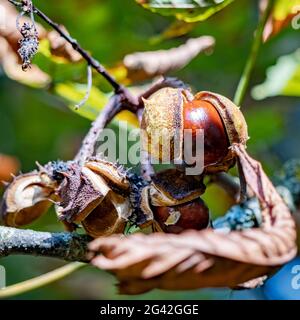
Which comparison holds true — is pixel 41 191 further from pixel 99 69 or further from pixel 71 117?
pixel 71 117

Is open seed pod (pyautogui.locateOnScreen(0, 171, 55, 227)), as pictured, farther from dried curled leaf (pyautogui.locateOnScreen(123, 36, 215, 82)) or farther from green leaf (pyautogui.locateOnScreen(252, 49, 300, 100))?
green leaf (pyautogui.locateOnScreen(252, 49, 300, 100))

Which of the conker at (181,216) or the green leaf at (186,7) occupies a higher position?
the green leaf at (186,7)

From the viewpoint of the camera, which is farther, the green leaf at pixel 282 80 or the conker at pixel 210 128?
the green leaf at pixel 282 80

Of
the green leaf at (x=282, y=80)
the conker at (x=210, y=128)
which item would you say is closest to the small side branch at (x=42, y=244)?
the conker at (x=210, y=128)

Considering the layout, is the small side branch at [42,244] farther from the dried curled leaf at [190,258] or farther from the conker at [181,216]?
the dried curled leaf at [190,258]

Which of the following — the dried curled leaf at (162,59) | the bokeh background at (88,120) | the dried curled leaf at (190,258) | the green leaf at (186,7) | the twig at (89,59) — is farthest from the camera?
the bokeh background at (88,120)

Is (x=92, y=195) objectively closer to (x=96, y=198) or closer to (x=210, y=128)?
(x=96, y=198)
